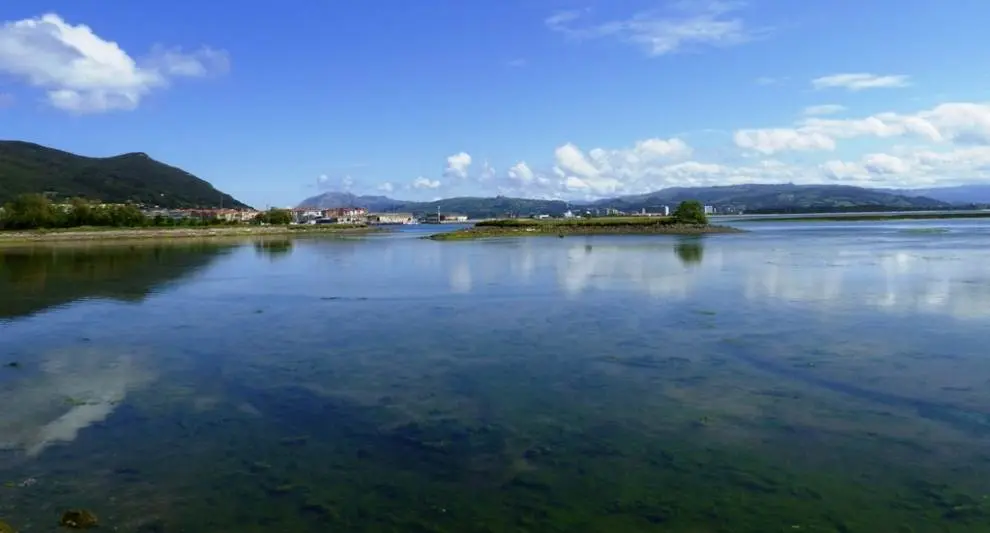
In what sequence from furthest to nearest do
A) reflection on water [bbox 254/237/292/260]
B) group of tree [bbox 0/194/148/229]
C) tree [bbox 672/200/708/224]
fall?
tree [bbox 672/200/708/224] < group of tree [bbox 0/194/148/229] < reflection on water [bbox 254/237/292/260]

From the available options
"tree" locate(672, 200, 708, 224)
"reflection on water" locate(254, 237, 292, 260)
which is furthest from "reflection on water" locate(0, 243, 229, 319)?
"tree" locate(672, 200, 708, 224)

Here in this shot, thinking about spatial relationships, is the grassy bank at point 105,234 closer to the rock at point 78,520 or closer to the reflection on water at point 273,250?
the reflection on water at point 273,250

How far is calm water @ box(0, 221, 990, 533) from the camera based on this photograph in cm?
632

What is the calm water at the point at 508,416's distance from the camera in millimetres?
6316

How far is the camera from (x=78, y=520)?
6.02 meters

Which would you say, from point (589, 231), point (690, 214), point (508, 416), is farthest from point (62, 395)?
point (690, 214)

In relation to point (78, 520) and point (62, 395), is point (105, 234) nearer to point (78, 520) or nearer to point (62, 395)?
point (62, 395)

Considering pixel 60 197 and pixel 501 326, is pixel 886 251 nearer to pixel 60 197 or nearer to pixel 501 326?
pixel 501 326

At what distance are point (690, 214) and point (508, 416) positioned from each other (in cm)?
9486

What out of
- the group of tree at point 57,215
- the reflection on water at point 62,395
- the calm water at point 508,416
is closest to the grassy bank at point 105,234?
the group of tree at point 57,215

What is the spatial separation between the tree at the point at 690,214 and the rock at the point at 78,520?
316ft

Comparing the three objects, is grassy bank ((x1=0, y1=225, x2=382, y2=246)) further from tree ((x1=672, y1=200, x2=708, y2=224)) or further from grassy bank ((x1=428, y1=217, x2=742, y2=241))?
tree ((x1=672, y1=200, x2=708, y2=224))

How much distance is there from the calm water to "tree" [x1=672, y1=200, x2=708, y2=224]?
8000 cm

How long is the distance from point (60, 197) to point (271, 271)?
160987 mm
